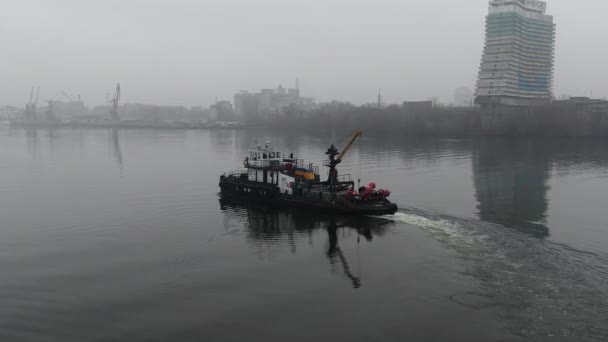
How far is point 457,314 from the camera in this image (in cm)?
1945

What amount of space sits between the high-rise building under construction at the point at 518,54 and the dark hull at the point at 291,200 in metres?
124

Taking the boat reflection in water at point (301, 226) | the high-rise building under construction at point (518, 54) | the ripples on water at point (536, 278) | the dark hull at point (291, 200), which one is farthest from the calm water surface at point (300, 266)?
the high-rise building under construction at point (518, 54)

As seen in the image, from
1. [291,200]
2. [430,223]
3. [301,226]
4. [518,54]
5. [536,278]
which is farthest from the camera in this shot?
[518,54]

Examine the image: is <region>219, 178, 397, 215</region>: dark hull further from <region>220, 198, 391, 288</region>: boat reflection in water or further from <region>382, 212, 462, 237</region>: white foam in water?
<region>382, 212, 462, 237</region>: white foam in water

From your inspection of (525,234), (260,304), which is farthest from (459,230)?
(260,304)

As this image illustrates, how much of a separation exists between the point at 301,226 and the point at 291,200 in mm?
5253

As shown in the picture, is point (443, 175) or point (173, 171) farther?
point (173, 171)

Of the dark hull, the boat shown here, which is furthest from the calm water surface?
the boat

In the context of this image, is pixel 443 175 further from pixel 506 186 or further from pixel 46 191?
pixel 46 191

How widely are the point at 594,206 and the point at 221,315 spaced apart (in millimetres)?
35215

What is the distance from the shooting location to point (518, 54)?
159m

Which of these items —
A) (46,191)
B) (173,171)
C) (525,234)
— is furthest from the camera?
(173,171)

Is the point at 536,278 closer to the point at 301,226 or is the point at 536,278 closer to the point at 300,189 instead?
the point at 301,226

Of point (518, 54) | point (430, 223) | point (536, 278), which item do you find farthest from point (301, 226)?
point (518, 54)
